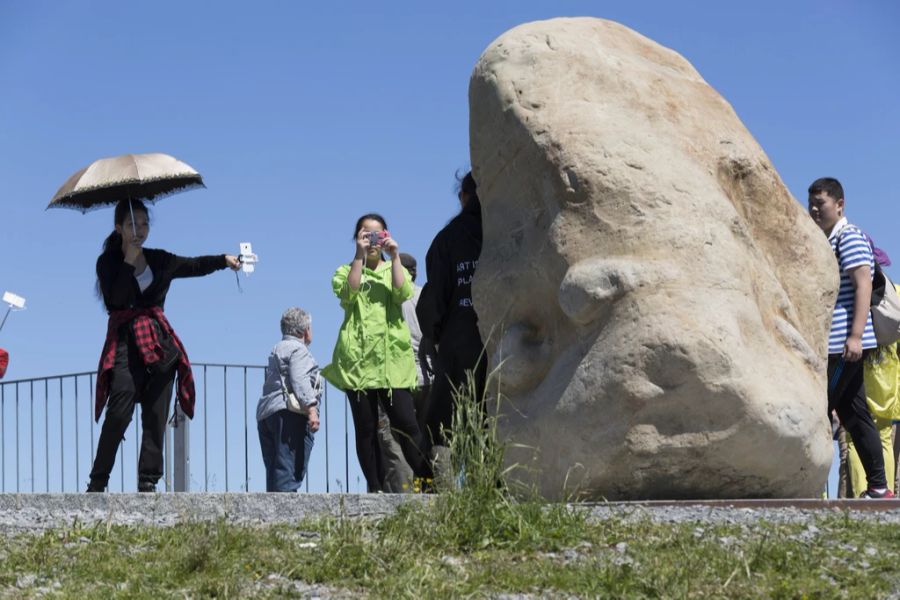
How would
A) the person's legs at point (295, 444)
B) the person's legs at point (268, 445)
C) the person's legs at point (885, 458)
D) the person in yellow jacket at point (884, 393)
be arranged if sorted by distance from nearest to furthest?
the person's legs at point (885, 458) → the person in yellow jacket at point (884, 393) → the person's legs at point (295, 444) → the person's legs at point (268, 445)

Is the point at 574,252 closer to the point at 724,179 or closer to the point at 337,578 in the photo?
the point at 724,179

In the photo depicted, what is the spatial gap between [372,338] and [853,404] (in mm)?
3082

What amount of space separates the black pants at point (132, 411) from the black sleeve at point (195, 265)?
63 cm

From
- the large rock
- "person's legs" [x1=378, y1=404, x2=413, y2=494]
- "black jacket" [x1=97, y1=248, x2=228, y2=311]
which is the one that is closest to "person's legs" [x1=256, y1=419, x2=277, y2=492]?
"person's legs" [x1=378, y1=404, x2=413, y2=494]

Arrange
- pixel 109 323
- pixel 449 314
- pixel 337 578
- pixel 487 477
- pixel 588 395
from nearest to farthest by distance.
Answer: pixel 337 578, pixel 487 477, pixel 588 395, pixel 449 314, pixel 109 323

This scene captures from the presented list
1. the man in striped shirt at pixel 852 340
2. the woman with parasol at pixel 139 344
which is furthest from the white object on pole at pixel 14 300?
the man in striped shirt at pixel 852 340

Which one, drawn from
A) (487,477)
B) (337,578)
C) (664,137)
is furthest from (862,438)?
(337,578)

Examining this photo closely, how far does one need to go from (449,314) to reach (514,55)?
158 cm

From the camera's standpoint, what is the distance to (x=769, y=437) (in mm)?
6691

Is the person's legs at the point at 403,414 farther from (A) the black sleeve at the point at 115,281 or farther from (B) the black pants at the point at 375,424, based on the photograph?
(A) the black sleeve at the point at 115,281

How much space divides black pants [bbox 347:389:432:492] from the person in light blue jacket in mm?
1238

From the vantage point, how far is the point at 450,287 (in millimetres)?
8070

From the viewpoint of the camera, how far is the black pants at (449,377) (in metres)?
7.83

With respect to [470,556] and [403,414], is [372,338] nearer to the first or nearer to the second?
[403,414]
